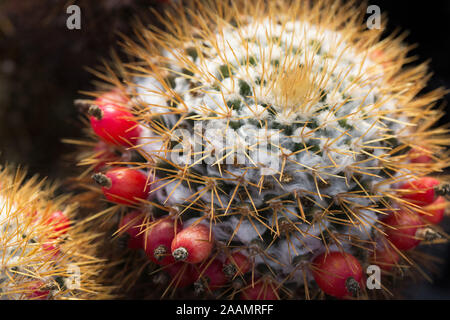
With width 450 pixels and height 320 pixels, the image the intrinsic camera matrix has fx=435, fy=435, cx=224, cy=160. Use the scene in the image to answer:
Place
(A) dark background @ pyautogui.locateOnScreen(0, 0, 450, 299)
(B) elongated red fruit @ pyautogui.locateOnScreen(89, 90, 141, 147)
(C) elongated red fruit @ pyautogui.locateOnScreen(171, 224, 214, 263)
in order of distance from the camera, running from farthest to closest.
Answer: (A) dark background @ pyautogui.locateOnScreen(0, 0, 450, 299) < (B) elongated red fruit @ pyautogui.locateOnScreen(89, 90, 141, 147) < (C) elongated red fruit @ pyautogui.locateOnScreen(171, 224, 214, 263)

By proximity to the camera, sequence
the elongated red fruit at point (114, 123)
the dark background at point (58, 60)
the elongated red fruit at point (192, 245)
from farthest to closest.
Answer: the dark background at point (58, 60) → the elongated red fruit at point (114, 123) → the elongated red fruit at point (192, 245)

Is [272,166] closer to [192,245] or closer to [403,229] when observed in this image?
[192,245]

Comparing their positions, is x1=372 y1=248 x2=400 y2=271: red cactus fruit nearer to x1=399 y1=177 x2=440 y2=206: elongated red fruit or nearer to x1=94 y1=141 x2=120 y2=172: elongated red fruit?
x1=399 y1=177 x2=440 y2=206: elongated red fruit

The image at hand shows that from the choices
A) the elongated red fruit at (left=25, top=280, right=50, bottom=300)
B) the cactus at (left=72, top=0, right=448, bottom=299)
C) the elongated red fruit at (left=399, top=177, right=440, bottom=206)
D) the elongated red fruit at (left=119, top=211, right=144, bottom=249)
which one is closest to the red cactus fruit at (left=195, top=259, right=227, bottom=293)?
the cactus at (left=72, top=0, right=448, bottom=299)

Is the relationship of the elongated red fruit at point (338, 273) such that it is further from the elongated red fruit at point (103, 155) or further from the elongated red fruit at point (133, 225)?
the elongated red fruit at point (103, 155)

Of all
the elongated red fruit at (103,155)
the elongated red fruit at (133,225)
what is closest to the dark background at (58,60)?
the elongated red fruit at (103,155)
